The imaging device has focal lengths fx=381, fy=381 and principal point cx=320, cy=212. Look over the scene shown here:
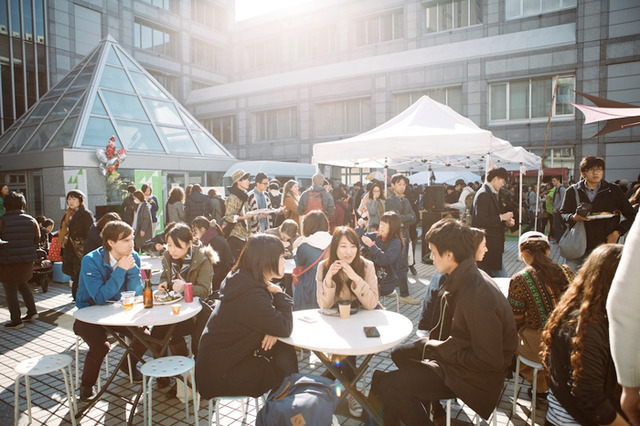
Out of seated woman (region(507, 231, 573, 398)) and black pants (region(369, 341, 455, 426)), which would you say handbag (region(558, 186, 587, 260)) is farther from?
black pants (region(369, 341, 455, 426))

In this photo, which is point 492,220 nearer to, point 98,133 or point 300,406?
point 300,406

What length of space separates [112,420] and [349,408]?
2094 mm

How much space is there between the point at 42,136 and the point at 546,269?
51.8 feet

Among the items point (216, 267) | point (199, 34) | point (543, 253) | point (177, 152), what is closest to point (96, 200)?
point (177, 152)

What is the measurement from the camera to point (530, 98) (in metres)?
19.2

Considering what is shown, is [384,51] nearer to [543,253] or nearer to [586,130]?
[586,130]

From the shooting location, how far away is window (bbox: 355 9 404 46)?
23.9 m

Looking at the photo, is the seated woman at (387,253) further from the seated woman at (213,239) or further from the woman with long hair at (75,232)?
the woman with long hair at (75,232)

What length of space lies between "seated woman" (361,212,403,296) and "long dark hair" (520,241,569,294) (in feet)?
7.39

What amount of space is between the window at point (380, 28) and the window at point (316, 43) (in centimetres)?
182

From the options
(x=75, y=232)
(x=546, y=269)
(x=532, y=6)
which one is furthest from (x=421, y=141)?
(x=532, y=6)

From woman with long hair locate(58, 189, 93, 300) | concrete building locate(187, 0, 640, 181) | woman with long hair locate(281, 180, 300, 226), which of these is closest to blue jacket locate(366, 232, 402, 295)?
woman with long hair locate(281, 180, 300, 226)

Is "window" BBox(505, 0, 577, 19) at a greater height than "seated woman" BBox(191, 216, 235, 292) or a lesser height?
greater

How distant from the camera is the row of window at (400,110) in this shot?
18844mm
